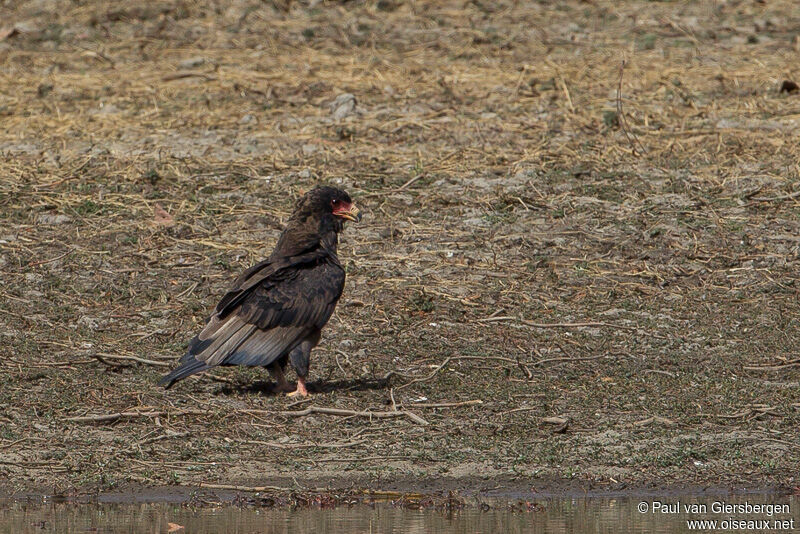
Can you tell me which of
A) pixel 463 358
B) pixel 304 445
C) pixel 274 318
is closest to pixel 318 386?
pixel 274 318

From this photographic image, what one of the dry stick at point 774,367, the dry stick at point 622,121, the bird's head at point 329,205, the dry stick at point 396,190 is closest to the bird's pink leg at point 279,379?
the bird's head at point 329,205

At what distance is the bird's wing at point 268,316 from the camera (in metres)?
8.37

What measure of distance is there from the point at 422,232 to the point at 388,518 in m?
4.92

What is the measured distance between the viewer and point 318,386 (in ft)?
28.9

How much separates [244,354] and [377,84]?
625 cm

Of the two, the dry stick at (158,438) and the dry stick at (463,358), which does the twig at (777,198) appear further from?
the dry stick at (158,438)

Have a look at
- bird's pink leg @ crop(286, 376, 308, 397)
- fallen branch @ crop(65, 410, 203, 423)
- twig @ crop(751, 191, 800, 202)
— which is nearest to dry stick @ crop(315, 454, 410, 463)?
fallen branch @ crop(65, 410, 203, 423)

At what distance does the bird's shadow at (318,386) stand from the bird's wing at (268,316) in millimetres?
309

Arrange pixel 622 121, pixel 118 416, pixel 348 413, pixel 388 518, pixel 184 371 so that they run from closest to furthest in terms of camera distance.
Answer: pixel 388 518 → pixel 118 416 → pixel 348 413 → pixel 184 371 → pixel 622 121

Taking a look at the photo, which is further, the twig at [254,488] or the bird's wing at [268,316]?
the bird's wing at [268,316]

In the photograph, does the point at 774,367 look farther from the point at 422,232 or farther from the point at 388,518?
the point at 388,518

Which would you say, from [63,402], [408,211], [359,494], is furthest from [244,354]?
[408,211]

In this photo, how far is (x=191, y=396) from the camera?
8.37 m

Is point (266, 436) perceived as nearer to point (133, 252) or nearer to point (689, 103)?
point (133, 252)
